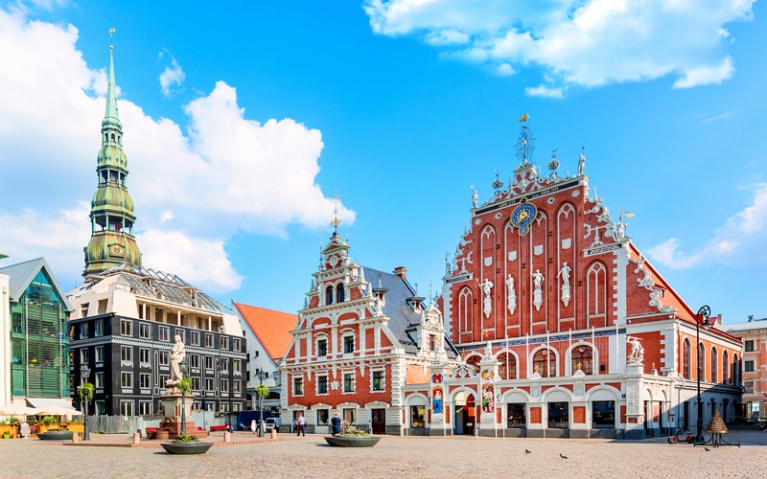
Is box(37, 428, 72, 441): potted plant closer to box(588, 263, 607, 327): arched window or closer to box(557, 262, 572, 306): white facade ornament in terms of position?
box(557, 262, 572, 306): white facade ornament

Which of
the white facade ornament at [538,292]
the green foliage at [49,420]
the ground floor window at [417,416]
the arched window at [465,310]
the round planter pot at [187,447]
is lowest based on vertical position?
the green foliage at [49,420]

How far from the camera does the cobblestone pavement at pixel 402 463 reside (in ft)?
60.4

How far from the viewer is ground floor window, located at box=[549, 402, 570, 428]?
38.5 metres

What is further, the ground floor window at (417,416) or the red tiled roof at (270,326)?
the red tiled roof at (270,326)

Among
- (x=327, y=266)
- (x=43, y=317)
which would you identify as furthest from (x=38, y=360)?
(x=327, y=266)

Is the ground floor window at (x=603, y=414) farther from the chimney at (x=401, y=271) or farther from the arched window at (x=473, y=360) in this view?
the chimney at (x=401, y=271)

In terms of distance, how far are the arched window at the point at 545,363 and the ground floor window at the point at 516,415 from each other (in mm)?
4894

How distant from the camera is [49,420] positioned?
2019 inches

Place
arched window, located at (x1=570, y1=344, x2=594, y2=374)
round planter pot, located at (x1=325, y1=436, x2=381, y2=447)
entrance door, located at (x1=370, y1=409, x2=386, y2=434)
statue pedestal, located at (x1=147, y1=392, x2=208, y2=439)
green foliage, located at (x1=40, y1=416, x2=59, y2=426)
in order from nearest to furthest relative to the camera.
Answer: round planter pot, located at (x1=325, y1=436, x2=381, y2=447) → statue pedestal, located at (x1=147, y1=392, x2=208, y2=439) → arched window, located at (x1=570, y1=344, x2=594, y2=374) → entrance door, located at (x1=370, y1=409, x2=386, y2=434) → green foliage, located at (x1=40, y1=416, x2=59, y2=426)

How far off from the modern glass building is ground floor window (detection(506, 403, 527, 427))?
37.4 m

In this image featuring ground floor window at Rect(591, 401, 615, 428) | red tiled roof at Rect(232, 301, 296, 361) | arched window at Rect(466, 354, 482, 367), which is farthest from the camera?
red tiled roof at Rect(232, 301, 296, 361)

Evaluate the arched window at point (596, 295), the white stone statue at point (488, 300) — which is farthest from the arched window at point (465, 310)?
the arched window at point (596, 295)

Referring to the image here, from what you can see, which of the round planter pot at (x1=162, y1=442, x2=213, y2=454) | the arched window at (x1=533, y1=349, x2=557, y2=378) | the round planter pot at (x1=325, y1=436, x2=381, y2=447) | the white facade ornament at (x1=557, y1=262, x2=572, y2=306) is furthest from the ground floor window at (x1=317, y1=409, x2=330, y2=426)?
the round planter pot at (x1=162, y1=442, x2=213, y2=454)

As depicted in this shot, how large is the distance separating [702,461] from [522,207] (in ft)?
91.0
